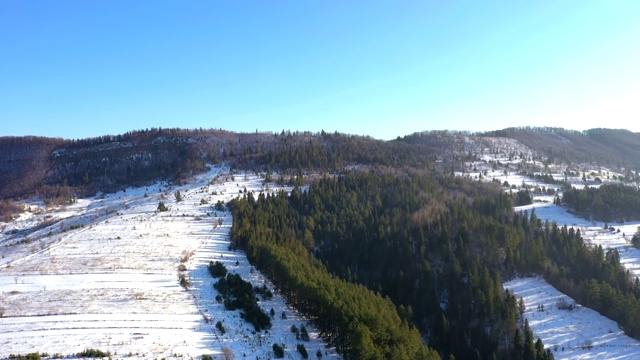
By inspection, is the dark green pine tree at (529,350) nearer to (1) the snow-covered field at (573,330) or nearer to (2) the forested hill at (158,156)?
(1) the snow-covered field at (573,330)

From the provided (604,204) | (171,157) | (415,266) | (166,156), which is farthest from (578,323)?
(166,156)

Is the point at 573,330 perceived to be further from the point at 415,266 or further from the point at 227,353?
the point at 227,353

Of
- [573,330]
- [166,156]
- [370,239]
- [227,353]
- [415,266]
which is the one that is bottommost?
[573,330]

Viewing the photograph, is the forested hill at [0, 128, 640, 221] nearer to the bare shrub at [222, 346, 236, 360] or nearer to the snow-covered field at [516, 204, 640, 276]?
the snow-covered field at [516, 204, 640, 276]

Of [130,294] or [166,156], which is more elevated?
[166,156]

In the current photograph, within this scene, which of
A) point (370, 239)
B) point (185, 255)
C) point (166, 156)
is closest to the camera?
point (185, 255)

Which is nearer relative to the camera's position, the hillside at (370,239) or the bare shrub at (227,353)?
the bare shrub at (227,353)

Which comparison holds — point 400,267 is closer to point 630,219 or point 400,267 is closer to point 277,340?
point 277,340

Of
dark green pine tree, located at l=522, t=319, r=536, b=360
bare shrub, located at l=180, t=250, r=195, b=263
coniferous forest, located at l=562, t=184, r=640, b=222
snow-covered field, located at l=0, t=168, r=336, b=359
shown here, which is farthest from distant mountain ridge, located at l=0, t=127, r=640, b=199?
→ dark green pine tree, located at l=522, t=319, r=536, b=360

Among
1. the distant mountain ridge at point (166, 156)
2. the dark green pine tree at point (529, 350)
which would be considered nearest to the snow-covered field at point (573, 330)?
the dark green pine tree at point (529, 350)
